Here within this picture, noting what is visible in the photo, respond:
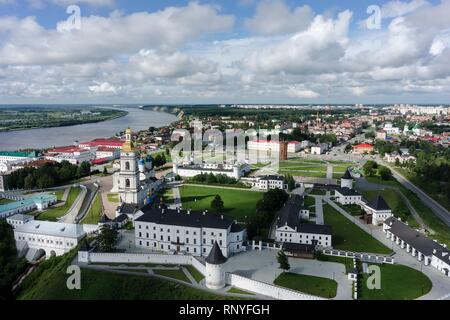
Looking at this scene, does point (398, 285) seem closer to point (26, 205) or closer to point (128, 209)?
point (128, 209)

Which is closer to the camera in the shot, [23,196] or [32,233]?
[32,233]

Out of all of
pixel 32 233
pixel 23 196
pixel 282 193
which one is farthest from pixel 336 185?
pixel 23 196

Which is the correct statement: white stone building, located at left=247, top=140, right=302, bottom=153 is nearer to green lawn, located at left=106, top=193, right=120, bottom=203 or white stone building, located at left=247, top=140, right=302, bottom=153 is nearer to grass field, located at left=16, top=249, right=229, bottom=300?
green lawn, located at left=106, top=193, right=120, bottom=203

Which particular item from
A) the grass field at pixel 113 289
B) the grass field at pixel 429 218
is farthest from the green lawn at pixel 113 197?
the grass field at pixel 429 218

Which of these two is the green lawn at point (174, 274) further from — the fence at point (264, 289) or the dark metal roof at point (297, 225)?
the dark metal roof at point (297, 225)

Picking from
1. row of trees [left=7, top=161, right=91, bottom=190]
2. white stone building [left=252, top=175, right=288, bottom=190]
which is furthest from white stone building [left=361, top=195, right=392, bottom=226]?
row of trees [left=7, top=161, right=91, bottom=190]
